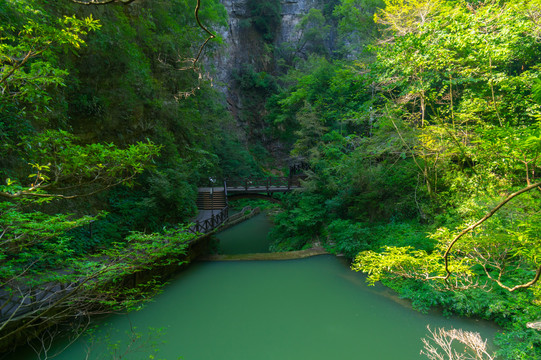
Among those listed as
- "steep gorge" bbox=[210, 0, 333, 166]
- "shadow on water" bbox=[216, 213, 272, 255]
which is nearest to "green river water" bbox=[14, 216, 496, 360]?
"shadow on water" bbox=[216, 213, 272, 255]

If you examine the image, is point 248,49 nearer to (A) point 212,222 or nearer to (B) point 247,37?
(B) point 247,37

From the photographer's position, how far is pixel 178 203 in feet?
34.5

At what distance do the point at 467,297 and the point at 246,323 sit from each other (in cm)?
568

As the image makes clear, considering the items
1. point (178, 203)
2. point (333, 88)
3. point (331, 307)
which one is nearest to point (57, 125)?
point (178, 203)

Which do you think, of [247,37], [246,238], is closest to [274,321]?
[246,238]

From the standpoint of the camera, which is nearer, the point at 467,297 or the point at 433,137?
the point at 467,297

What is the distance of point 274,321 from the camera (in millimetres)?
6531

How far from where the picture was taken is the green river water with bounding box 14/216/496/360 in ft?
17.9

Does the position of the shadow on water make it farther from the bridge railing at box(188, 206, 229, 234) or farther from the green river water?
the green river water

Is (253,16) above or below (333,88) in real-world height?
above

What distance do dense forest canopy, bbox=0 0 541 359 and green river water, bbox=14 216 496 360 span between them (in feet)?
2.95

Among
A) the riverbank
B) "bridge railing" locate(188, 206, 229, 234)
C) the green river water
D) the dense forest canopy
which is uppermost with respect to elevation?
the dense forest canopy

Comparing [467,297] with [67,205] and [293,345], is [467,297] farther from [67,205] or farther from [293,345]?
[67,205]

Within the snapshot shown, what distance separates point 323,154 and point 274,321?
988cm
